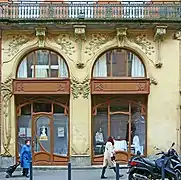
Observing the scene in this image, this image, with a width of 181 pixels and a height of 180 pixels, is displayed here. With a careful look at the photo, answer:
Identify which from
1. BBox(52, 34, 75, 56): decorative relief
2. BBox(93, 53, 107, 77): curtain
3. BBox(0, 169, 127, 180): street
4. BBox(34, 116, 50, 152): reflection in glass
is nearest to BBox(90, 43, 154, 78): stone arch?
BBox(93, 53, 107, 77): curtain

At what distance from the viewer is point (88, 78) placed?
21922 mm

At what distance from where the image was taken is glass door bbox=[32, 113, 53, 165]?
22234 mm

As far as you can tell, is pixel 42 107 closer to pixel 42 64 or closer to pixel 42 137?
pixel 42 137

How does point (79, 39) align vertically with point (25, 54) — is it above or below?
above

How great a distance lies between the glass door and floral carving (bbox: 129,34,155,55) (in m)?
5.09

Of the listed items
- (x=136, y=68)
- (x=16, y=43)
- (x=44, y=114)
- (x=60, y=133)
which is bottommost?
(x=60, y=133)

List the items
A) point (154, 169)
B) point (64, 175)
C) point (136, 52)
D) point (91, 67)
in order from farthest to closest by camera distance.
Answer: point (136, 52), point (91, 67), point (64, 175), point (154, 169)

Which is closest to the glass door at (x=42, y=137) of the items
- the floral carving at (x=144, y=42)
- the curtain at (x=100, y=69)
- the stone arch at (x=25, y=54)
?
the stone arch at (x=25, y=54)

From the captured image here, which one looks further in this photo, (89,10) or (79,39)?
(89,10)

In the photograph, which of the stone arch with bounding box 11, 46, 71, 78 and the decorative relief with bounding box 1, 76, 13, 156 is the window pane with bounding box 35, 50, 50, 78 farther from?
the decorative relief with bounding box 1, 76, 13, 156

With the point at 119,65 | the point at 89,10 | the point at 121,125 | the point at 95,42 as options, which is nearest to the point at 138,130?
the point at 121,125

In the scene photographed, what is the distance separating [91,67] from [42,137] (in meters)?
3.88

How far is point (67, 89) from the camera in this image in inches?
861

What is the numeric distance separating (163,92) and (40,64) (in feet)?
18.6
